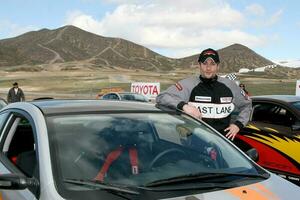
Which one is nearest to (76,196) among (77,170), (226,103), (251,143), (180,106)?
(77,170)

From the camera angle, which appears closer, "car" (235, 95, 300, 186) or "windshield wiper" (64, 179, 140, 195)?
"windshield wiper" (64, 179, 140, 195)

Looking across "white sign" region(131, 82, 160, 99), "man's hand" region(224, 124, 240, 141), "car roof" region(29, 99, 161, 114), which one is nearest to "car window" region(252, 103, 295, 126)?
"man's hand" region(224, 124, 240, 141)

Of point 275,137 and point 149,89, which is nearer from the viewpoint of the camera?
point 275,137

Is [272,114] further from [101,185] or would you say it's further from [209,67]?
A: [101,185]

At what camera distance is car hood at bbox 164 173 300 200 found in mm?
2924

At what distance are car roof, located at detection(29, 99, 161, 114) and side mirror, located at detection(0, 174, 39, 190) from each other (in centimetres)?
71

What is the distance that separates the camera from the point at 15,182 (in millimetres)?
3004

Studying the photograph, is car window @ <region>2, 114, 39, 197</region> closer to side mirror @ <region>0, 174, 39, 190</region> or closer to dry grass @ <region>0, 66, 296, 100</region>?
side mirror @ <region>0, 174, 39, 190</region>

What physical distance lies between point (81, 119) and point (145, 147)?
1.56 ft

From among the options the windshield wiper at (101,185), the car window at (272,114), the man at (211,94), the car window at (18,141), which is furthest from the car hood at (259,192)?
the car window at (272,114)

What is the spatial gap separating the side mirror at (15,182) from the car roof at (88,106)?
71cm

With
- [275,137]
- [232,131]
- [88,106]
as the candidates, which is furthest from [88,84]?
[88,106]

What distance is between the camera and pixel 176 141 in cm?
388

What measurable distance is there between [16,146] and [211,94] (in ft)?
6.93
